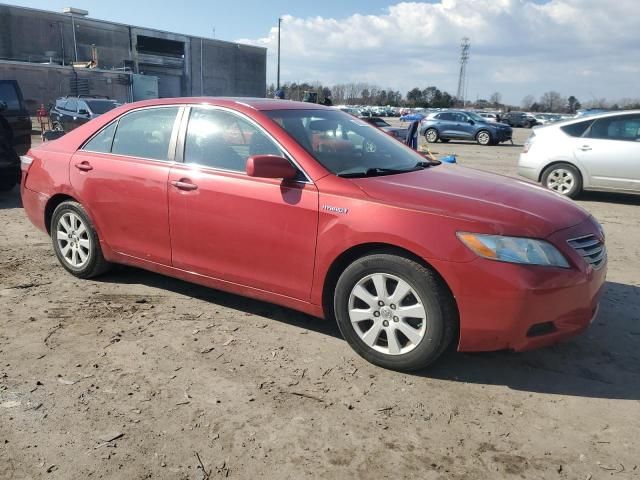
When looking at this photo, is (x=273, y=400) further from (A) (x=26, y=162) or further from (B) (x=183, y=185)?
(A) (x=26, y=162)

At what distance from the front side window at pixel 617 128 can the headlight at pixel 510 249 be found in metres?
7.21

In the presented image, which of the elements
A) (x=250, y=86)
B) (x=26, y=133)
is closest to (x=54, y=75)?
(x=250, y=86)

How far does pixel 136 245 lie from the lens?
14.3 feet

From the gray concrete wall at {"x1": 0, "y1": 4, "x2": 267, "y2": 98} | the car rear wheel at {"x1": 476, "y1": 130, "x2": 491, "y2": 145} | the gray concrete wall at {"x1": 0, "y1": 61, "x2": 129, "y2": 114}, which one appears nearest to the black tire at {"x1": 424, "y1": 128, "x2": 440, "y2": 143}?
the car rear wheel at {"x1": 476, "y1": 130, "x2": 491, "y2": 145}

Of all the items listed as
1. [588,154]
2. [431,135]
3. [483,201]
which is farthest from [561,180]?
[431,135]

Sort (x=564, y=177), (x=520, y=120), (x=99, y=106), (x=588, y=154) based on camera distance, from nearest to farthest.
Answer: (x=588, y=154)
(x=564, y=177)
(x=99, y=106)
(x=520, y=120)

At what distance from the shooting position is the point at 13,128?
9.71 m

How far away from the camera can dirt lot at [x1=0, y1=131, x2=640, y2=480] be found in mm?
2531

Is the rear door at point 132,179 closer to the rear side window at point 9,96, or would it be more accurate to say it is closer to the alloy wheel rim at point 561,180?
the rear side window at point 9,96

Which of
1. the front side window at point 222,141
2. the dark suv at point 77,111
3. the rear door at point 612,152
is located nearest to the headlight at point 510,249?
the front side window at point 222,141

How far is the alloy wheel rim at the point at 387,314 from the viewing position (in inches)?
127

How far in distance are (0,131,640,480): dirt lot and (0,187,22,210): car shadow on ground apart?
4512mm

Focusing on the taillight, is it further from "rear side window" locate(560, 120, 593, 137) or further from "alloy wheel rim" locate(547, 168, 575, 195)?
"rear side window" locate(560, 120, 593, 137)

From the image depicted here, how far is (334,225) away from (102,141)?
2.43 m
